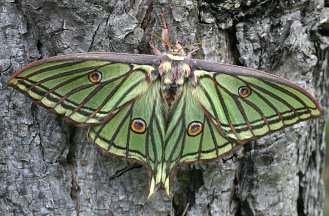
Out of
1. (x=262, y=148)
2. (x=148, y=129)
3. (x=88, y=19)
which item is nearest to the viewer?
(x=88, y=19)

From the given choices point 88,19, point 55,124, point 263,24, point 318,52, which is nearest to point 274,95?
point 263,24

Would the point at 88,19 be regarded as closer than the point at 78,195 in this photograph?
Yes

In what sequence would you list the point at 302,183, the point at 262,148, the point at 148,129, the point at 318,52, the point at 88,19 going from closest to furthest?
1. the point at 88,19
2. the point at 148,129
3. the point at 262,148
4. the point at 318,52
5. the point at 302,183

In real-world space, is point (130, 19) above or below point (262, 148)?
above

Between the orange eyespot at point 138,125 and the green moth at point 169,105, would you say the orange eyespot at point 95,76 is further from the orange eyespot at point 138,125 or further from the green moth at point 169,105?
the orange eyespot at point 138,125

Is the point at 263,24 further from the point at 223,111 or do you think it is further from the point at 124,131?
the point at 124,131

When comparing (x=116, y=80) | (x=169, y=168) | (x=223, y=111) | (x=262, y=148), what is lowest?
(x=169, y=168)

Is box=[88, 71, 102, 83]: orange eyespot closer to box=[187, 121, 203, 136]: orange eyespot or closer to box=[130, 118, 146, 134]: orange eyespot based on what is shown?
box=[130, 118, 146, 134]: orange eyespot
